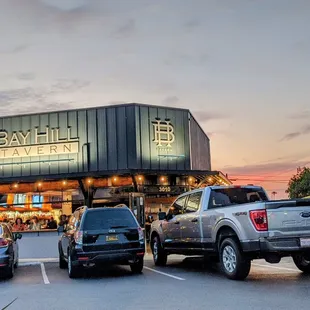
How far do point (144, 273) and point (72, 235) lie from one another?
2111 mm

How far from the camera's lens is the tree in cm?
5545

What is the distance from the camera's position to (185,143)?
85.9 feet

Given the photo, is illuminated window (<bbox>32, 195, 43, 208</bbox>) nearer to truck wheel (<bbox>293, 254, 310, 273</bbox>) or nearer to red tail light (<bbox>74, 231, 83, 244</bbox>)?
red tail light (<bbox>74, 231, 83, 244</bbox>)

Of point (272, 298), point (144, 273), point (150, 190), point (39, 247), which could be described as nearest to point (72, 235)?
point (144, 273)

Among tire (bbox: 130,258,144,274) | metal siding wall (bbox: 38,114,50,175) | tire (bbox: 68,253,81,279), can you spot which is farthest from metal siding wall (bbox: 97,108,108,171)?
tire (bbox: 68,253,81,279)

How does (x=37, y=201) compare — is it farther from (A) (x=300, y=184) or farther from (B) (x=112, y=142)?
(A) (x=300, y=184)

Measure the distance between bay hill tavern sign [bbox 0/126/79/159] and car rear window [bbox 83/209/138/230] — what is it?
12.8 metres

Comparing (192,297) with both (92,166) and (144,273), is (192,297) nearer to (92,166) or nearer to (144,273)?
(144,273)

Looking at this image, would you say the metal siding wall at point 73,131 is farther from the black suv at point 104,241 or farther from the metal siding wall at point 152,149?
the black suv at point 104,241

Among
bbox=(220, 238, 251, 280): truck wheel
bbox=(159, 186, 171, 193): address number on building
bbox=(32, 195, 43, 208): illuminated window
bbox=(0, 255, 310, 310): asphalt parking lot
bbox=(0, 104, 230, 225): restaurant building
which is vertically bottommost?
bbox=(0, 255, 310, 310): asphalt parking lot

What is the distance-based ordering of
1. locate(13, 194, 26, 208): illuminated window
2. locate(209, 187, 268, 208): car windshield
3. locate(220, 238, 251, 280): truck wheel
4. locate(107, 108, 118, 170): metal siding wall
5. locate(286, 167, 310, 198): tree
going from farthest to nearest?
locate(286, 167, 310, 198): tree
locate(13, 194, 26, 208): illuminated window
locate(107, 108, 118, 170): metal siding wall
locate(209, 187, 268, 208): car windshield
locate(220, 238, 251, 280): truck wheel

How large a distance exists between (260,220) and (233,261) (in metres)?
1.25

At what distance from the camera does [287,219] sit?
10430 millimetres

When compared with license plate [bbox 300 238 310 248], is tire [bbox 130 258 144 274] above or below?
below
